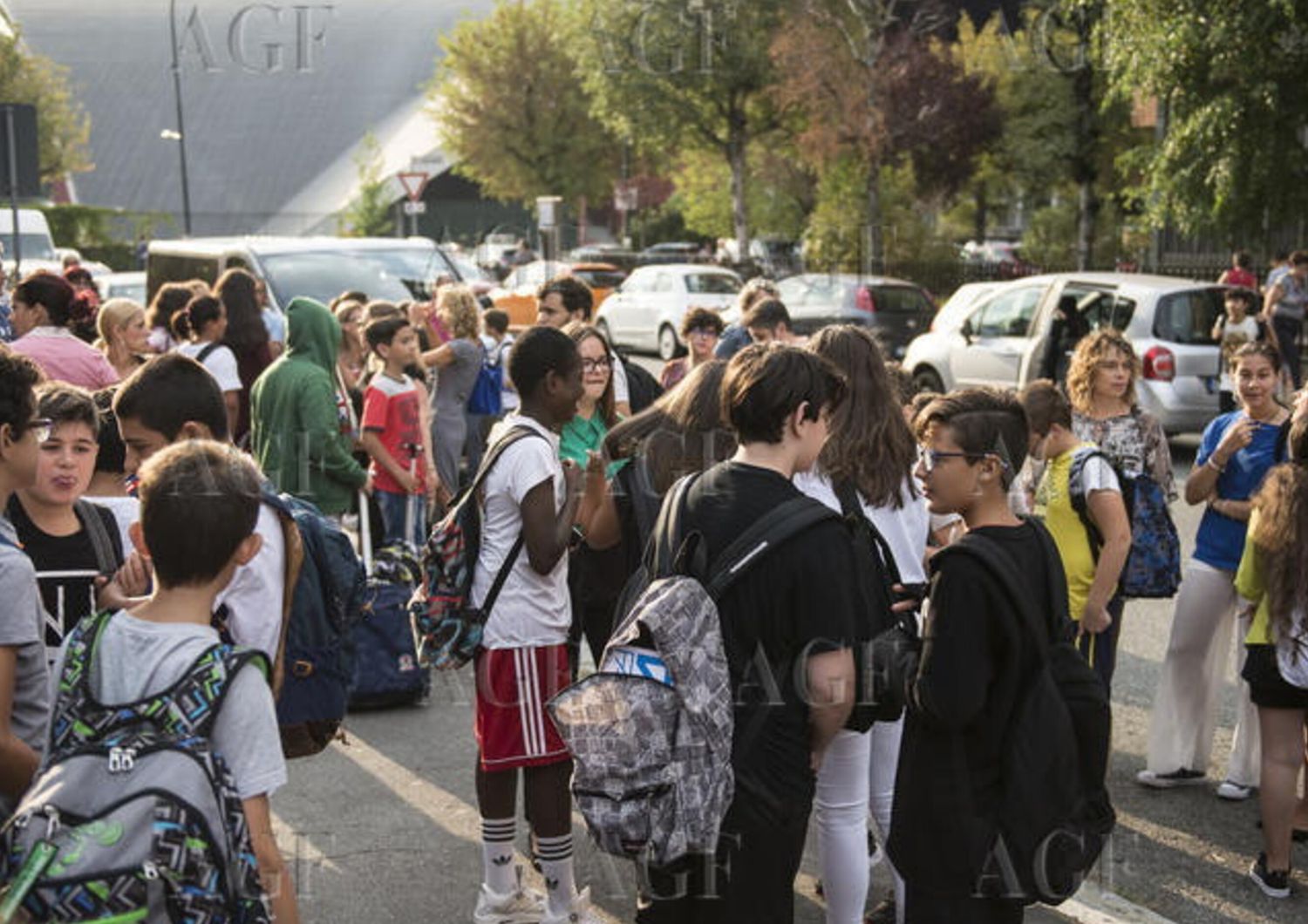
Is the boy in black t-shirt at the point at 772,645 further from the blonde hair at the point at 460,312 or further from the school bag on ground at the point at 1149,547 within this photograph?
the blonde hair at the point at 460,312

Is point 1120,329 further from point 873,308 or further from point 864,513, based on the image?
point 864,513

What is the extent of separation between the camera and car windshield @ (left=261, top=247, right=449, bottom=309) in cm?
1427

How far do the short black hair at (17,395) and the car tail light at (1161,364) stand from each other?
1284cm

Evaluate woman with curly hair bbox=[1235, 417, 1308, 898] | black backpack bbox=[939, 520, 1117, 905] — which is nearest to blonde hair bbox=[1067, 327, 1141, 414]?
woman with curly hair bbox=[1235, 417, 1308, 898]

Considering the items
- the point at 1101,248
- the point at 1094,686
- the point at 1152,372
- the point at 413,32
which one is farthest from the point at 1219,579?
the point at 413,32

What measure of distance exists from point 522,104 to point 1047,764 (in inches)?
1902

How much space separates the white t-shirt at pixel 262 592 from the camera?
12.9 feet

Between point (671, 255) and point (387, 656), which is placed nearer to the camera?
point (387, 656)

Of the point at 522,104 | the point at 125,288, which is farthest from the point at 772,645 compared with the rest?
the point at 522,104

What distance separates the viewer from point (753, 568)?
3.48 m

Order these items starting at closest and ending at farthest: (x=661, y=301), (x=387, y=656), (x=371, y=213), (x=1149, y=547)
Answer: (x=1149, y=547) → (x=387, y=656) → (x=661, y=301) → (x=371, y=213)

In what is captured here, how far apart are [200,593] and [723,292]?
980 inches

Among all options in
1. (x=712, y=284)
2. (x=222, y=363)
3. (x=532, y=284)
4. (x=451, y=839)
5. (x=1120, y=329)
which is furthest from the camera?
(x=532, y=284)

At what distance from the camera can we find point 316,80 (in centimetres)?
8069
